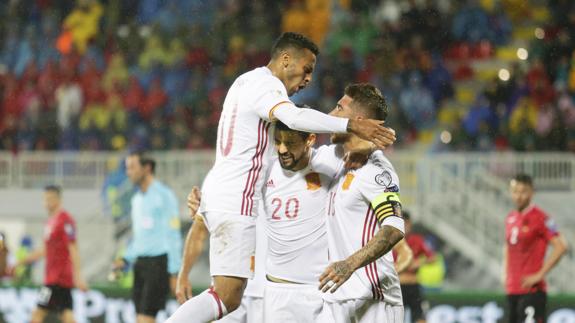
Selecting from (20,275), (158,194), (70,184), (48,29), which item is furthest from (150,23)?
(158,194)

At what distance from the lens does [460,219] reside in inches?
562

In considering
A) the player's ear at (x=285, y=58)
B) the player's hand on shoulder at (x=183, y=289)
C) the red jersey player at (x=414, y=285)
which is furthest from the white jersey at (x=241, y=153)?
the red jersey player at (x=414, y=285)

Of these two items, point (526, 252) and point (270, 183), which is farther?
point (526, 252)

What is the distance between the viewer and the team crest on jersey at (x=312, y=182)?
652 cm

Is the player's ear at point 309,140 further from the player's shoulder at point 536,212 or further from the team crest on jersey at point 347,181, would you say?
the player's shoulder at point 536,212

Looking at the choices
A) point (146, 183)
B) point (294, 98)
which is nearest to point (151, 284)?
point (146, 183)

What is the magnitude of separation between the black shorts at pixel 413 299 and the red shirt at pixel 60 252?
11.5ft

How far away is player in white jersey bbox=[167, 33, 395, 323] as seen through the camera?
6.00m

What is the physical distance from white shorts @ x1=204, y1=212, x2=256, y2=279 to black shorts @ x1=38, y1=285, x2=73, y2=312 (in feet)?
18.9

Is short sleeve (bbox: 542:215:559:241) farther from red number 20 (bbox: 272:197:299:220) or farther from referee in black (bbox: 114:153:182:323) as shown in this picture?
red number 20 (bbox: 272:197:299:220)

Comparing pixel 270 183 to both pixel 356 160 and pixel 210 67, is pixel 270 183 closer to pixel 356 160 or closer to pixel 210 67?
pixel 356 160

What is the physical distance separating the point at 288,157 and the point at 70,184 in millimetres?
9859

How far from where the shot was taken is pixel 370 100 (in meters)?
5.84

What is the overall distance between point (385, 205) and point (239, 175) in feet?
3.11
